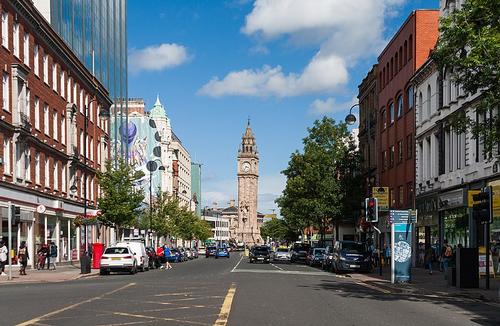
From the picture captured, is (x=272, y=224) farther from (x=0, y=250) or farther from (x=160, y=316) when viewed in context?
(x=160, y=316)

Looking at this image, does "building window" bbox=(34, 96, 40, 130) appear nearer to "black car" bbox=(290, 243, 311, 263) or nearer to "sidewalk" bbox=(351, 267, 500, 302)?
"sidewalk" bbox=(351, 267, 500, 302)

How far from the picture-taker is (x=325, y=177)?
6212 centimetres

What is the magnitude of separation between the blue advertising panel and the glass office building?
33.2 meters

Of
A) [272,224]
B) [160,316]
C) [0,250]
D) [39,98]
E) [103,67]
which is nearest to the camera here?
[160,316]

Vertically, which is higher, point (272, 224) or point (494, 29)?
point (494, 29)

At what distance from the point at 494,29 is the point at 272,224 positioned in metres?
170

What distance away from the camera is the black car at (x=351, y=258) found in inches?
1625

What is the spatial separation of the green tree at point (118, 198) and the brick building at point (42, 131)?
2.62 meters

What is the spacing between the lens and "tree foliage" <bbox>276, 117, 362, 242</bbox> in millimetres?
61688

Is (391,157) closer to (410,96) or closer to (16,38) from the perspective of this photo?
(410,96)

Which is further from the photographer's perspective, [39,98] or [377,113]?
[377,113]

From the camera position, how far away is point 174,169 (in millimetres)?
128000

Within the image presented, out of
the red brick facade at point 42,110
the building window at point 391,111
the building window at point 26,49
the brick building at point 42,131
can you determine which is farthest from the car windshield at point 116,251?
the building window at point 391,111

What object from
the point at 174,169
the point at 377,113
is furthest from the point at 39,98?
the point at 174,169
